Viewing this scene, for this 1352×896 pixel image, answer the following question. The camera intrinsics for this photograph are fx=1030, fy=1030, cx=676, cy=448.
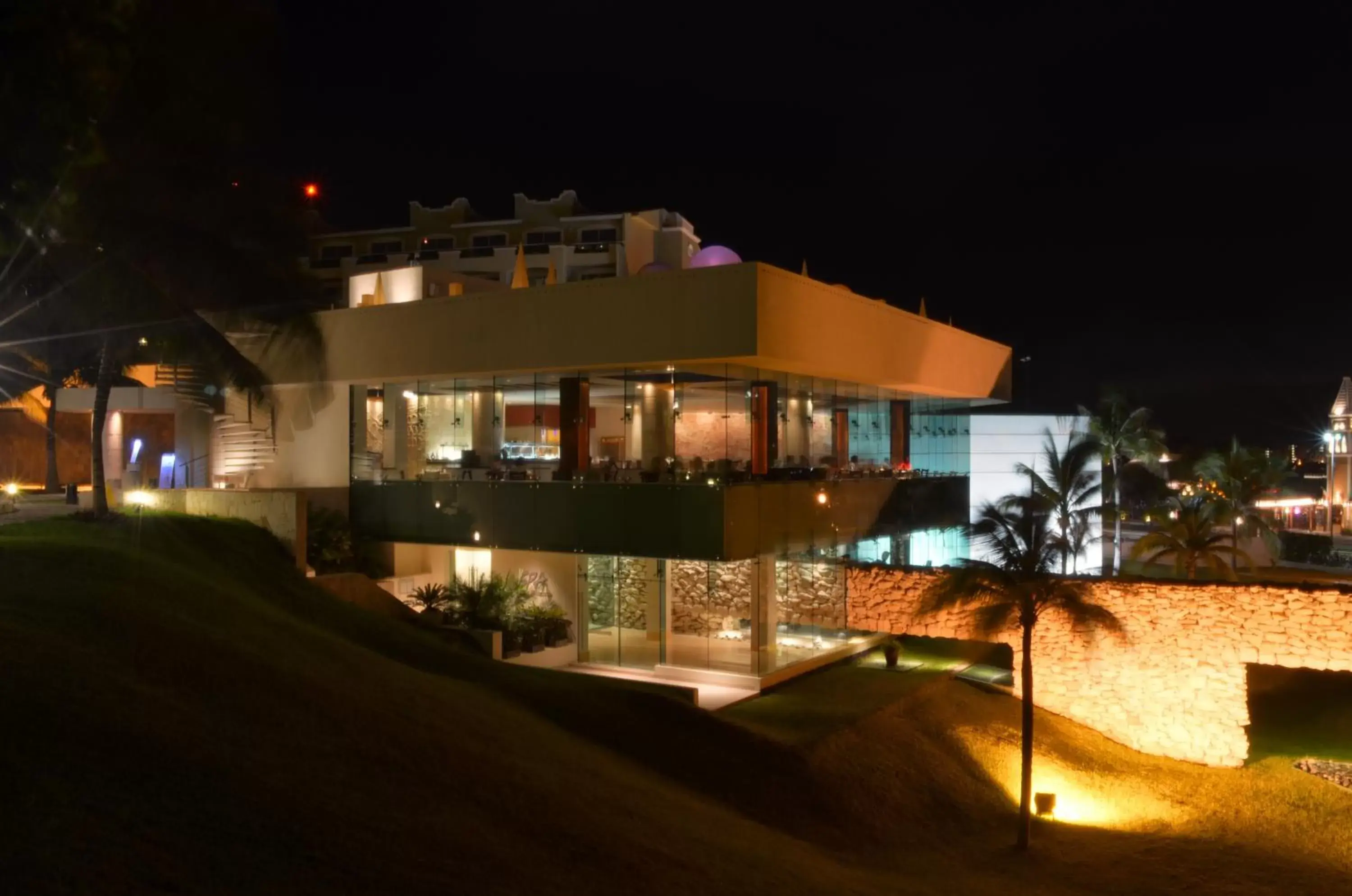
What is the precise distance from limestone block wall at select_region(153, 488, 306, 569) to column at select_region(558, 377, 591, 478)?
5.84m

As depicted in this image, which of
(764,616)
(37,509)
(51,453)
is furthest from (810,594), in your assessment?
(51,453)

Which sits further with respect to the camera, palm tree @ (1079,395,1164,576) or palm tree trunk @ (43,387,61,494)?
palm tree @ (1079,395,1164,576)

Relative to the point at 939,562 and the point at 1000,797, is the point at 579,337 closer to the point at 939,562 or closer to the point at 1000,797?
the point at 1000,797

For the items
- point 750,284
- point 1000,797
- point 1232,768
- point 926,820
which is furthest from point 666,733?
point 1232,768

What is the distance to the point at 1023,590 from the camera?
17375mm

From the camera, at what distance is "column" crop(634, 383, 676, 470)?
76.4 ft

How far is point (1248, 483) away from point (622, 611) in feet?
106

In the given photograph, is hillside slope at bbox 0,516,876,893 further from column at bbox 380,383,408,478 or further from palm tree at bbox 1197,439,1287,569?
palm tree at bbox 1197,439,1287,569

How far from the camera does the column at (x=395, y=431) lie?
26.8 metres

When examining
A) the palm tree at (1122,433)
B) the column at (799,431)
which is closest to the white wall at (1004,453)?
the palm tree at (1122,433)

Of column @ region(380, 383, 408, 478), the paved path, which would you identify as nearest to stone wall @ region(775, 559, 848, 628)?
column @ region(380, 383, 408, 478)

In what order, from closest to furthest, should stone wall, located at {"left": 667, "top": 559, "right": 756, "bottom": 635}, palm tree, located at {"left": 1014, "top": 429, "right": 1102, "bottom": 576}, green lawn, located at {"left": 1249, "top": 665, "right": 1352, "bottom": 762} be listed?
stone wall, located at {"left": 667, "top": 559, "right": 756, "bottom": 635}, green lawn, located at {"left": 1249, "top": 665, "right": 1352, "bottom": 762}, palm tree, located at {"left": 1014, "top": 429, "right": 1102, "bottom": 576}

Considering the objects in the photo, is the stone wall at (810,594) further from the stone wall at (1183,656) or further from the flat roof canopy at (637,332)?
the flat roof canopy at (637,332)

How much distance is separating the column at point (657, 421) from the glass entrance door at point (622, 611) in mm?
2424
